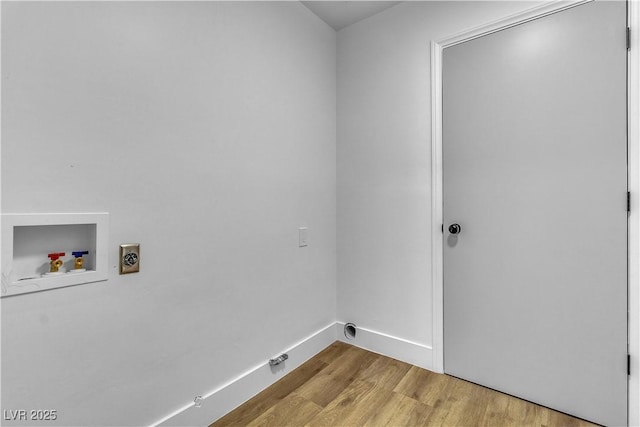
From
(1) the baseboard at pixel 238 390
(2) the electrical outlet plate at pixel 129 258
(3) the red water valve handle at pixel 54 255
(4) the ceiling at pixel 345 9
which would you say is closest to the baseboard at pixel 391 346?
(1) the baseboard at pixel 238 390

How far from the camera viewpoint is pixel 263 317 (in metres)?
1.68

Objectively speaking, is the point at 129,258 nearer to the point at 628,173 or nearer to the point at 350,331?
the point at 350,331

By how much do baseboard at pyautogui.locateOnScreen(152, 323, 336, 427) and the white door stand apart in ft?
3.03

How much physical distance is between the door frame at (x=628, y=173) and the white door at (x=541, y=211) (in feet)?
0.08

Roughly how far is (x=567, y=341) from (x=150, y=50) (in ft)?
7.72

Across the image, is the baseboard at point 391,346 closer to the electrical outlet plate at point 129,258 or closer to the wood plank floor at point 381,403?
the wood plank floor at point 381,403

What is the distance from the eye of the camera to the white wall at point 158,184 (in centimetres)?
93

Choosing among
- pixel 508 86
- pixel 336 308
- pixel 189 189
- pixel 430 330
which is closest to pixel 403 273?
pixel 430 330

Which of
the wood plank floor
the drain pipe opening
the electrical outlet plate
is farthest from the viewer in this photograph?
the drain pipe opening

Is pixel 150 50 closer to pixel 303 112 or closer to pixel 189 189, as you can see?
pixel 189 189

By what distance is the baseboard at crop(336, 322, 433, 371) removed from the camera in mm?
1872

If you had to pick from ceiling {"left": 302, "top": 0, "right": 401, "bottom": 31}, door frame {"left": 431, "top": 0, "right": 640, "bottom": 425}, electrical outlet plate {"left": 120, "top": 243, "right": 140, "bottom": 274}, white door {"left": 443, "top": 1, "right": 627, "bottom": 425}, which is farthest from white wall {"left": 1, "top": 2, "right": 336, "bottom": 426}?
white door {"left": 443, "top": 1, "right": 627, "bottom": 425}

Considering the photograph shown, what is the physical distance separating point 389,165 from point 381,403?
144cm

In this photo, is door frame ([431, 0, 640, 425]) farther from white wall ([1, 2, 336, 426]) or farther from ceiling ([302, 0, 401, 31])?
white wall ([1, 2, 336, 426])
